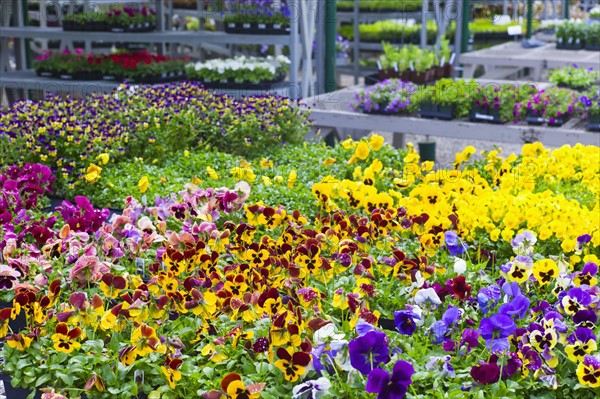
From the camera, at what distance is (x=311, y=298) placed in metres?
2.07

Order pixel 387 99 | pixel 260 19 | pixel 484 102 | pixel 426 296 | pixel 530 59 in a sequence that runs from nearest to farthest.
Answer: pixel 426 296 < pixel 484 102 < pixel 387 99 < pixel 260 19 < pixel 530 59

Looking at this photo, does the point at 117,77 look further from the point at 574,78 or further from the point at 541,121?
the point at 574,78

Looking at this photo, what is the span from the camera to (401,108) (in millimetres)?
5676

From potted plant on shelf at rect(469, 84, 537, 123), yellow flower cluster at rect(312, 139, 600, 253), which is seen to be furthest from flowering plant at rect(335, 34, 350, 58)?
yellow flower cluster at rect(312, 139, 600, 253)

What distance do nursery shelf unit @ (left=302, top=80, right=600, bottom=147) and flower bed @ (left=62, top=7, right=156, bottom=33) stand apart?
7.25ft

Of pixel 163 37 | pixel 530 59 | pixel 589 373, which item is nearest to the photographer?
pixel 589 373

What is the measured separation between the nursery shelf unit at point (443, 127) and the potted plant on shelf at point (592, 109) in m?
0.07

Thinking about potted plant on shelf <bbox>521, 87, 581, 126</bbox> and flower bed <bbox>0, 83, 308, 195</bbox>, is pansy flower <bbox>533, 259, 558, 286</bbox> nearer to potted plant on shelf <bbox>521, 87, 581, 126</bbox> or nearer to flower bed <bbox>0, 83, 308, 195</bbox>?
flower bed <bbox>0, 83, 308, 195</bbox>

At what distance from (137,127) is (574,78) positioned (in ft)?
12.9

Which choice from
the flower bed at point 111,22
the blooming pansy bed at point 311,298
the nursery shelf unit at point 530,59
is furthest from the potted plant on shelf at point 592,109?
the flower bed at point 111,22

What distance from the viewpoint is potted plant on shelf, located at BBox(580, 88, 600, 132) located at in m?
5.05

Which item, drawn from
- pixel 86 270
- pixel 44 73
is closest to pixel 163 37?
pixel 44 73

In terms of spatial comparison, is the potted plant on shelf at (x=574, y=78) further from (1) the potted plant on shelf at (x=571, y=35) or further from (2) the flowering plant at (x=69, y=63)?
(2) the flowering plant at (x=69, y=63)

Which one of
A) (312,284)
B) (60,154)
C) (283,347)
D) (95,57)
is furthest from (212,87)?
(283,347)
